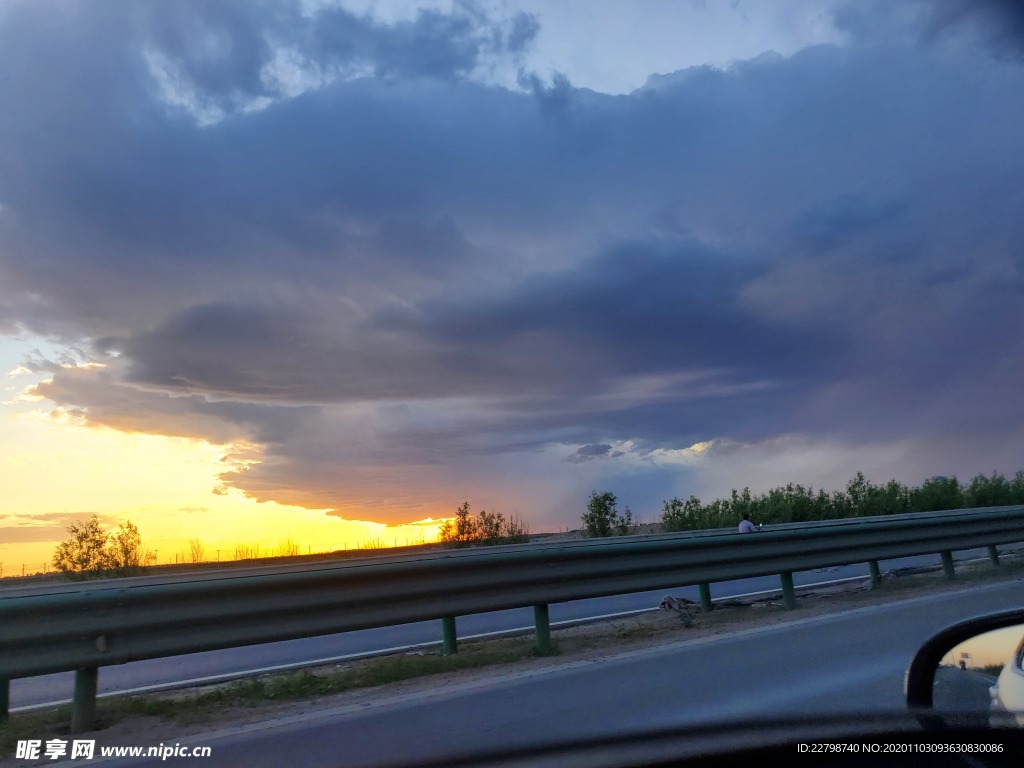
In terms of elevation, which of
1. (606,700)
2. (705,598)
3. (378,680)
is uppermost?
(705,598)

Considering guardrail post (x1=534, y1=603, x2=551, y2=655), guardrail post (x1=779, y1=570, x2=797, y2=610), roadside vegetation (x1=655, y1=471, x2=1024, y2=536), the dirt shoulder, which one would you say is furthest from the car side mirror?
roadside vegetation (x1=655, y1=471, x2=1024, y2=536)

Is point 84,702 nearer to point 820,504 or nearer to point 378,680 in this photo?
point 378,680

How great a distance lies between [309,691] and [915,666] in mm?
5562

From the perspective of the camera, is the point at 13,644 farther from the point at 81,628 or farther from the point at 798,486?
the point at 798,486

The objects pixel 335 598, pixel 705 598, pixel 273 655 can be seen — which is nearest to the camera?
pixel 335 598

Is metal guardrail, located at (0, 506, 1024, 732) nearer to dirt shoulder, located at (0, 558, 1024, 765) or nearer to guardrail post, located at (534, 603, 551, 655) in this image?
guardrail post, located at (534, 603, 551, 655)

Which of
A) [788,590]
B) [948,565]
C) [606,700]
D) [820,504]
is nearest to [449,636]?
[606,700]

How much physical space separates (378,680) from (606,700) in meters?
2.21

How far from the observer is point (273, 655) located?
31.5 feet

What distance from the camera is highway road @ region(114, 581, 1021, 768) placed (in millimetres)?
5070

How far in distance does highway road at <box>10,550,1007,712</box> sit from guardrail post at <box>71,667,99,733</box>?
1648 millimetres

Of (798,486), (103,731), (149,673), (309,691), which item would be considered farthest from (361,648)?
(798,486)

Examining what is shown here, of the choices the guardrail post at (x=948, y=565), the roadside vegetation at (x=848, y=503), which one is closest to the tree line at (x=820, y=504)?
the roadside vegetation at (x=848, y=503)

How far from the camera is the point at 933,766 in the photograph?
2156 mm
